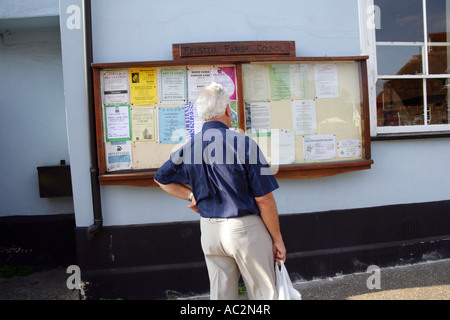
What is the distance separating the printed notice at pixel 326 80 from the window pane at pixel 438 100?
1.40 m

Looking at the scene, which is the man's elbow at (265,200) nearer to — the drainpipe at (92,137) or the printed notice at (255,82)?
the printed notice at (255,82)

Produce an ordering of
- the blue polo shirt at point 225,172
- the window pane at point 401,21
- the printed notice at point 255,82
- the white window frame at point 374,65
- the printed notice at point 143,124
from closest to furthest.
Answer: the blue polo shirt at point 225,172 < the printed notice at point 143,124 < the printed notice at point 255,82 < the white window frame at point 374,65 < the window pane at point 401,21

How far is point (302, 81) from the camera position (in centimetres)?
388

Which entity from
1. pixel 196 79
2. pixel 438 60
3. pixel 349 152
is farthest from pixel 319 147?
pixel 438 60

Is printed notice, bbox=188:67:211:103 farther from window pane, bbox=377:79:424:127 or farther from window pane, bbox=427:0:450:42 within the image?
window pane, bbox=427:0:450:42

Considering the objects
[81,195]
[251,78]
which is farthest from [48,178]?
[251,78]

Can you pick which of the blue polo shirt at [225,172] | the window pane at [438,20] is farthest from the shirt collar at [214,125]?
the window pane at [438,20]

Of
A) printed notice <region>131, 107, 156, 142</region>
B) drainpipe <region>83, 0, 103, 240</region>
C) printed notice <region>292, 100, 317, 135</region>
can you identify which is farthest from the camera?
printed notice <region>292, 100, 317, 135</region>

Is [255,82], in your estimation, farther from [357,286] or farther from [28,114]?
[28,114]

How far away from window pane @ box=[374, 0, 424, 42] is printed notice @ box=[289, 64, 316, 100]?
42.3 inches

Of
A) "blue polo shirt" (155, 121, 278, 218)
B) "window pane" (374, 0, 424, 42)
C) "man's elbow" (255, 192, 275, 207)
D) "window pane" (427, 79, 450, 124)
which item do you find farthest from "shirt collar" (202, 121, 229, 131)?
"window pane" (427, 79, 450, 124)

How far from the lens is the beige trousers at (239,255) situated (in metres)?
2.10

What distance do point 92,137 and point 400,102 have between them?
357cm

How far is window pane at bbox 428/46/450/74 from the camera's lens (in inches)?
175
